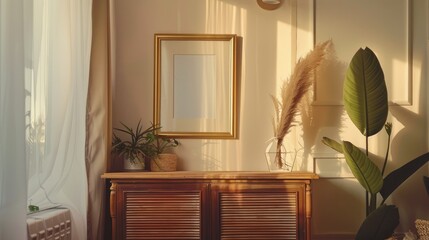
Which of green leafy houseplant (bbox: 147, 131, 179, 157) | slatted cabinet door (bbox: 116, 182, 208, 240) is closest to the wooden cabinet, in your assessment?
slatted cabinet door (bbox: 116, 182, 208, 240)

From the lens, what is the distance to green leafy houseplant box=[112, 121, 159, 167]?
9.22ft

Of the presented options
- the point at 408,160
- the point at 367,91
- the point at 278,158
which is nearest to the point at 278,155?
the point at 278,158

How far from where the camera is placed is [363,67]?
2.57 m

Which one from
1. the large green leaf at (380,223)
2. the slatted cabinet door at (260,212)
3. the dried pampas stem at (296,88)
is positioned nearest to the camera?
the large green leaf at (380,223)

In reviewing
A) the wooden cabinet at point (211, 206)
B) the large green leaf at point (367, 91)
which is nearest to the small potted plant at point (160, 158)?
the wooden cabinet at point (211, 206)

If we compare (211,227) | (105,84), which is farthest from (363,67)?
(105,84)

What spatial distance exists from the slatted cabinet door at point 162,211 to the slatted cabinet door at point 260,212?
100mm

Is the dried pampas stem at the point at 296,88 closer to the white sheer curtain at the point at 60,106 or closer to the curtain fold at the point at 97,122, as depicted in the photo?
the curtain fold at the point at 97,122

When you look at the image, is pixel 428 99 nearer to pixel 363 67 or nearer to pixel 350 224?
pixel 363 67

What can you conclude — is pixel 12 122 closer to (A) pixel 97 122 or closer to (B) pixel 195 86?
(A) pixel 97 122

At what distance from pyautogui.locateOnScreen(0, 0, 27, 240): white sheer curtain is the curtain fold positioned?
36.3 inches

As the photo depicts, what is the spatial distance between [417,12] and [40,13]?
7.95ft

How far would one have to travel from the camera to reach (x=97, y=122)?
2.56 m

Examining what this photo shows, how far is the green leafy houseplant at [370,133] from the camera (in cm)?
246
